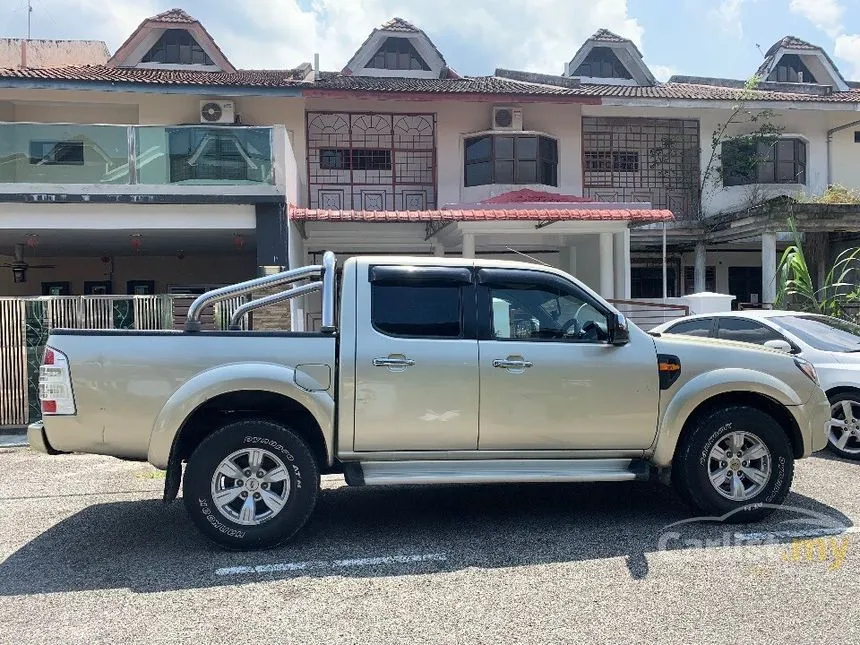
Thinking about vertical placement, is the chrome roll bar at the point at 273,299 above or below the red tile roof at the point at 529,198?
below

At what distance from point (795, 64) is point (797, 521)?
2106 cm

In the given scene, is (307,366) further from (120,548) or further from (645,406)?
(645,406)

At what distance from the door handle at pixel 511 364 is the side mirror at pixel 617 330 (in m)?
0.62

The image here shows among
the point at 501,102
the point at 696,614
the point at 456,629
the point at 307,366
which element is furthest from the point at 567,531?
the point at 501,102

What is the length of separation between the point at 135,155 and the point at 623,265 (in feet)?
30.1

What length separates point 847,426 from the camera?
22.3ft

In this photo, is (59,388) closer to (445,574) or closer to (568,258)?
(445,574)

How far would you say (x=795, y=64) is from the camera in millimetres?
21234

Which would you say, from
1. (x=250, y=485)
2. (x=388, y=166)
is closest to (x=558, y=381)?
(x=250, y=485)

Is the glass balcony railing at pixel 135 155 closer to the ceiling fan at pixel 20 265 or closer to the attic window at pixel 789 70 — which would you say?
the ceiling fan at pixel 20 265

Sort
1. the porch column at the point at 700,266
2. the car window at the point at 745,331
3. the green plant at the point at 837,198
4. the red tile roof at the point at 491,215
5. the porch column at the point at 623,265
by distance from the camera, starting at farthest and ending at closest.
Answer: the porch column at the point at 700,266 → the green plant at the point at 837,198 → the porch column at the point at 623,265 → the red tile roof at the point at 491,215 → the car window at the point at 745,331

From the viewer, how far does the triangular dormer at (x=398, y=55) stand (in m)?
18.1

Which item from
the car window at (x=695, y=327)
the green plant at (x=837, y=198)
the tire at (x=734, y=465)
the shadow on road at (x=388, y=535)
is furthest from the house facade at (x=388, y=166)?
the tire at (x=734, y=465)

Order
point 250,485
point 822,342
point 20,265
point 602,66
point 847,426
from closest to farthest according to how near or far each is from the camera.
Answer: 1. point 250,485
2. point 847,426
3. point 822,342
4. point 20,265
5. point 602,66
